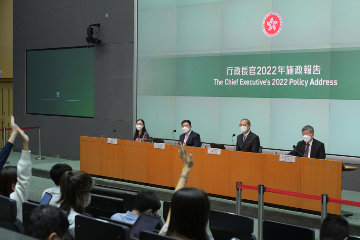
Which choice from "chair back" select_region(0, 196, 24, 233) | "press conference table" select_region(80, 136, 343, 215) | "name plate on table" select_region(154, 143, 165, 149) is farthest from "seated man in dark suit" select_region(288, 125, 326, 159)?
"chair back" select_region(0, 196, 24, 233)

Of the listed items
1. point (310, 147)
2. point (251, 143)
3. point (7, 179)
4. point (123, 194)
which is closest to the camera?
point (7, 179)

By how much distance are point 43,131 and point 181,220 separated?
10.4 m

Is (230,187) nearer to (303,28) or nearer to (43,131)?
(303,28)

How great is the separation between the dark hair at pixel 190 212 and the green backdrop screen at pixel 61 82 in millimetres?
8987

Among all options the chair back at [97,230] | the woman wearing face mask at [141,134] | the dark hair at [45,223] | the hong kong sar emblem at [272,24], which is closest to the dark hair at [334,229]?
the chair back at [97,230]

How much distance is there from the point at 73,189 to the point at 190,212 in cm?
118

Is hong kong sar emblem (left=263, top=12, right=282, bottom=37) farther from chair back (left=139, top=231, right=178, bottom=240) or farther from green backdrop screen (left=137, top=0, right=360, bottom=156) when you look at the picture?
chair back (left=139, top=231, right=178, bottom=240)

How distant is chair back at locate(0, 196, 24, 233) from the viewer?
274 centimetres

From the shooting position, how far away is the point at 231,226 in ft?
10.6

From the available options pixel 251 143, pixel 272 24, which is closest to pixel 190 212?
pixel 251 143

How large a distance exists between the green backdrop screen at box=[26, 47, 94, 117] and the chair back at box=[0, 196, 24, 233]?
7908 millimetres

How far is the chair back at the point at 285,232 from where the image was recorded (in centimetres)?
288

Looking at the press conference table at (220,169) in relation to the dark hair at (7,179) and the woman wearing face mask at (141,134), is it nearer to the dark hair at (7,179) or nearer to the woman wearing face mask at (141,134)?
the woman wearing face mask at (141,134)

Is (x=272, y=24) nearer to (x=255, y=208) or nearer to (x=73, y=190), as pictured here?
(x=255, y=208)
